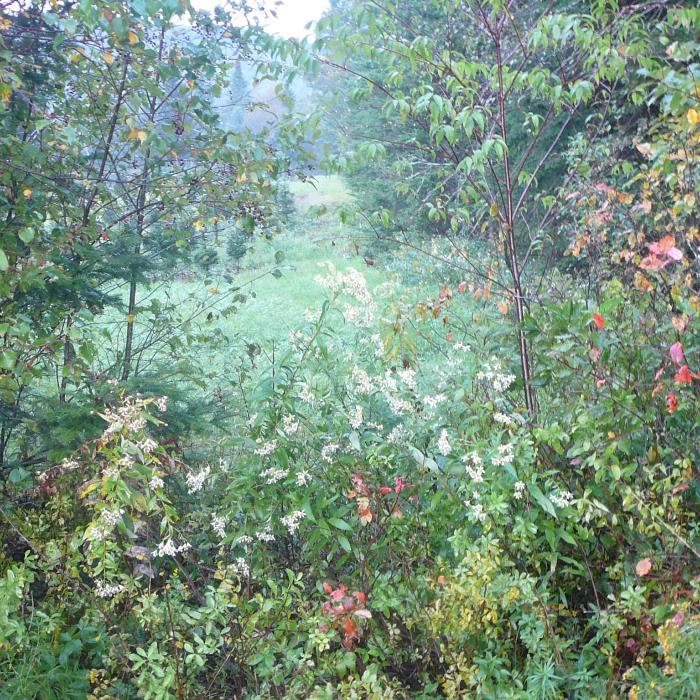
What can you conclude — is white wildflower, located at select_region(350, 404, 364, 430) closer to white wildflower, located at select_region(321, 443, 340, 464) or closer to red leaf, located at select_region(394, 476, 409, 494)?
white wildflower, located at select_region(321, 443, 340, 464)

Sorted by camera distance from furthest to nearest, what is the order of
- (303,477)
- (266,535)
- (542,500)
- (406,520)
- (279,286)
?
(279,286), (406,520), (303,477), (266,535), (542,500)

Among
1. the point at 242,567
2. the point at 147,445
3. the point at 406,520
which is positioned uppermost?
the point at 147,445

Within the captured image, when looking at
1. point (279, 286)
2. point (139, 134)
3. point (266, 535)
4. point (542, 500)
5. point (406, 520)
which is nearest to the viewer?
point (542, 500)

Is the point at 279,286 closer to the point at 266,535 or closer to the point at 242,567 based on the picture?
the point at 242,567

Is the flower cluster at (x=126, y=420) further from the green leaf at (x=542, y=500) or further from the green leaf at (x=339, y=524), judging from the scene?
the green leaf at (x=542, y=500)

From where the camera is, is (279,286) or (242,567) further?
(279,286)

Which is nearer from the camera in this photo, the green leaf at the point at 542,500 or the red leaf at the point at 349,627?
the red leaf at the point at 349,627

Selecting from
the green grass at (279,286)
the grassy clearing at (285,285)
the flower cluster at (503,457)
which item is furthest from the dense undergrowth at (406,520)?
the grassy clearing at (285,285)

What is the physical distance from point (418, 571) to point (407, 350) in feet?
3.07

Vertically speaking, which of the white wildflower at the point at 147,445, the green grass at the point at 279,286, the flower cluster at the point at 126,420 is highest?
the green grass at the point at 279,286

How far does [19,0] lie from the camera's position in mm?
3371

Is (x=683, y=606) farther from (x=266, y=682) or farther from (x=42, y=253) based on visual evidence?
(x=42, y=253)

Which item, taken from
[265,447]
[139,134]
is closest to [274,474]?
[265,447]

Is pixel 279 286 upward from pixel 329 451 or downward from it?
upward
